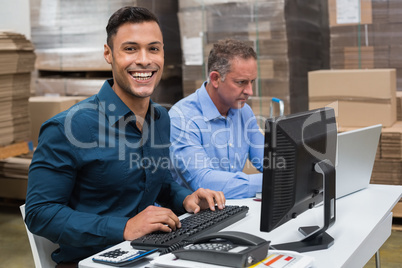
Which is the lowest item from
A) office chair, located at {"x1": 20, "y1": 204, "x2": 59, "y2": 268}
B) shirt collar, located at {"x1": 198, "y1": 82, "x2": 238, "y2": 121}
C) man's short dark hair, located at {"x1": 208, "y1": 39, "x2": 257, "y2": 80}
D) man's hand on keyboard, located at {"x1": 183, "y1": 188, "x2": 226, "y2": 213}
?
office chair, located at {"x1": 20, "y1": 204, "x2": 59, "y2": 268}

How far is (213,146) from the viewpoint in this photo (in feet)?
10.1

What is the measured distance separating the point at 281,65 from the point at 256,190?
229cm

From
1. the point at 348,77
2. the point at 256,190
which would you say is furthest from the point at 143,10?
the point at 348,77

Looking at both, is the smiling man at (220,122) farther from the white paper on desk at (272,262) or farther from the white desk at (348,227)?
A: the white paper on desk at (272,262)

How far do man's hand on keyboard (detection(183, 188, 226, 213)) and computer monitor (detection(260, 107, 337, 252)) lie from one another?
1.24ft

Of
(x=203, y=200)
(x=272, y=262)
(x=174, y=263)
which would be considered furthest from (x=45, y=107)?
(x=272, y=262)

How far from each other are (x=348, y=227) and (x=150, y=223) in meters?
0.73

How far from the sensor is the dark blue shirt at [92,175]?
1890 millimetres

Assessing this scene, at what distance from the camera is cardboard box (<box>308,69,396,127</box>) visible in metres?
4.24

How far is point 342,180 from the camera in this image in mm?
2391

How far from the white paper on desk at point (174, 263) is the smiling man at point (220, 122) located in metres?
1.17

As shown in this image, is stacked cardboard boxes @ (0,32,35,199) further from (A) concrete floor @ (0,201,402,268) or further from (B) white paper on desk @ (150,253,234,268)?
(B) white paper on desk @ (150,253,234,268)

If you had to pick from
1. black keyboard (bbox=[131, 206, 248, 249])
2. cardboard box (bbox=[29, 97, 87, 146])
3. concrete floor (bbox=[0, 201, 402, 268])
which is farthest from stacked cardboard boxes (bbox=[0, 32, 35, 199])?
black keyboard (bbox=[131, 206, 248, 249])

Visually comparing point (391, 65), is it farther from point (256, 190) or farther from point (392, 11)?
point (256, 190)
